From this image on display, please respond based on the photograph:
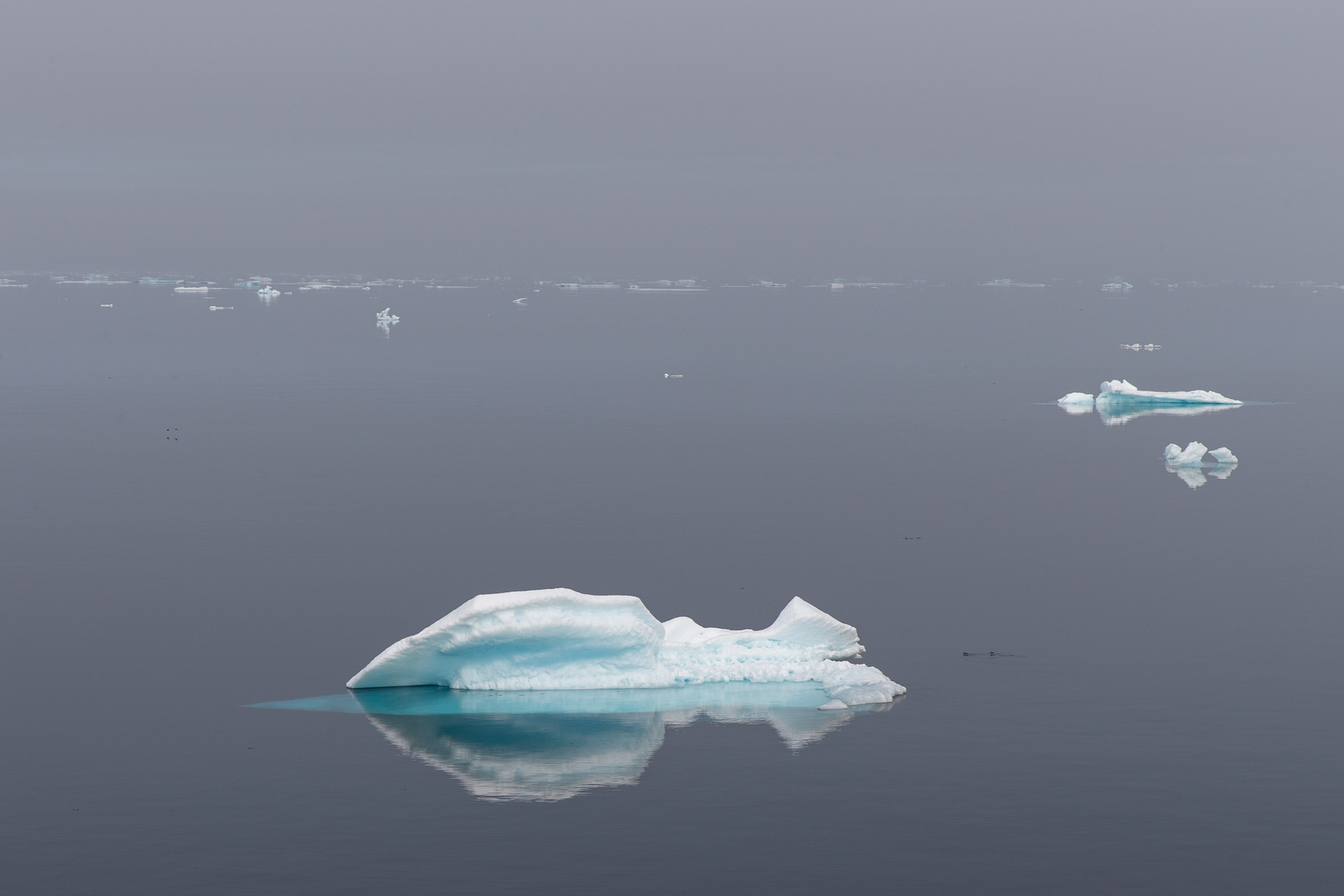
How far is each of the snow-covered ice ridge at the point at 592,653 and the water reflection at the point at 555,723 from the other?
0.76ft

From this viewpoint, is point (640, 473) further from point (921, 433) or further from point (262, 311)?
point (262, 311)

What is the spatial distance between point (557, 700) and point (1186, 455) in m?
37.0

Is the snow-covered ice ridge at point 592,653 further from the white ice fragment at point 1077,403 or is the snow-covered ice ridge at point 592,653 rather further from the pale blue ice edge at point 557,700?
the white ice fragment at point 1077,403

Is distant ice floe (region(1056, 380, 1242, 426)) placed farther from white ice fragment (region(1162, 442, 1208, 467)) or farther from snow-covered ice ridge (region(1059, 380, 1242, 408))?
white ice fragment (region(1162, 442, 1208, 467))

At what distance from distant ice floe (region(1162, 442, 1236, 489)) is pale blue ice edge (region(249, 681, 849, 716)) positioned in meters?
32.6

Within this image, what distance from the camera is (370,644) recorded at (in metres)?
30.4

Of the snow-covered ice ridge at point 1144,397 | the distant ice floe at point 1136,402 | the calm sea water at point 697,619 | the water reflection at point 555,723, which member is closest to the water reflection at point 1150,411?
the distant ice floe at point 1136,402

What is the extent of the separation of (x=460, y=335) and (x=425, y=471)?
90.2m

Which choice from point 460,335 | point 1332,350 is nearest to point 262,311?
point 460,335

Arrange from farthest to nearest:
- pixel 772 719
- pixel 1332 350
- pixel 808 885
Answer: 1. pixel 1332 350
2. pixel 772 719
3. pixel 808 885

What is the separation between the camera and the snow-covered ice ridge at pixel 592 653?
84.1ft

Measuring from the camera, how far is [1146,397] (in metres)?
74.2

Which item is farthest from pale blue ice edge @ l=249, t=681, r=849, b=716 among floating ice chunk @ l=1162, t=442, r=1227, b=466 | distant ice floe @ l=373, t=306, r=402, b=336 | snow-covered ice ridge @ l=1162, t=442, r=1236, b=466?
distant ice floe @ l=373, t=306, r=402, b=336

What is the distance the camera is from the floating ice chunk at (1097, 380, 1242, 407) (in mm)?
73062
